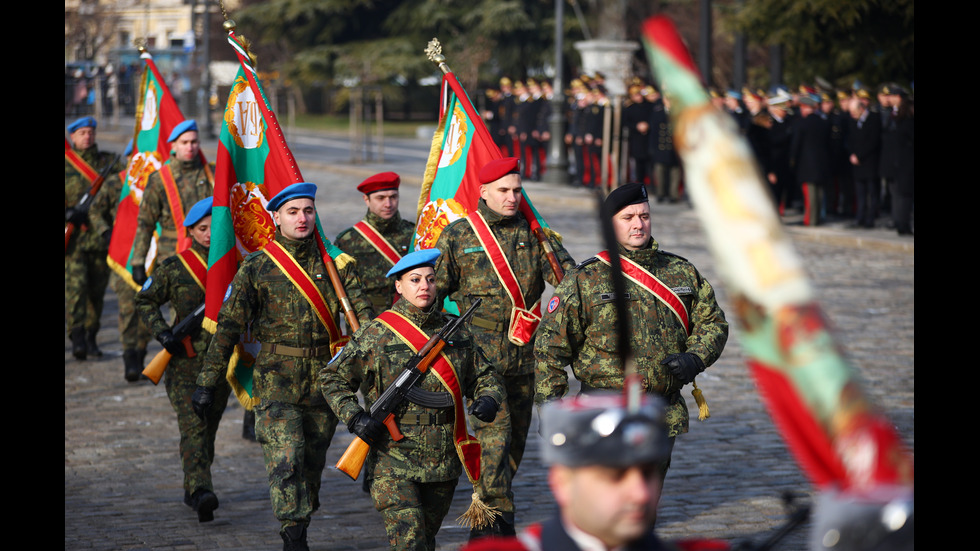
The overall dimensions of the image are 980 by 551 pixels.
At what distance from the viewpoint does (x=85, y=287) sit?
12.3 m

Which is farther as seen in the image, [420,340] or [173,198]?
[173,198]

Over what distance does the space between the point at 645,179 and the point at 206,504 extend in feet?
63.8

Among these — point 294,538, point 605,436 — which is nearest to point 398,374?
point 294,538

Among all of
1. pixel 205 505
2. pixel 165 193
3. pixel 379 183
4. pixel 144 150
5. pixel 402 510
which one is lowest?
pixel 205 505

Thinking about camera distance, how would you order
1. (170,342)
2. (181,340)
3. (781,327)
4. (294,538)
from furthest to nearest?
(181,340), (170,342), (294,538), (781,327)

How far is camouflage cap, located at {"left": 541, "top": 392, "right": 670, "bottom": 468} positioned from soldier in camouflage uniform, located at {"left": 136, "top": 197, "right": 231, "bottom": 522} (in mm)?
4829

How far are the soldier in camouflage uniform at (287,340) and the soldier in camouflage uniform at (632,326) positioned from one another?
4.05ft

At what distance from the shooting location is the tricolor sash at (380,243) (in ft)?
28.6

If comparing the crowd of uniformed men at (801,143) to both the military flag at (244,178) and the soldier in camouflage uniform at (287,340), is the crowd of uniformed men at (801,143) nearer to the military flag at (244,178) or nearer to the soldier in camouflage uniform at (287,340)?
the military flag at (244,178)

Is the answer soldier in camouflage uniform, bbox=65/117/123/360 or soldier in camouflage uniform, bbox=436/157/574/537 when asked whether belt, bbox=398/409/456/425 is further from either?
soldier in camouflage uniform, bbox=65/117/123/360

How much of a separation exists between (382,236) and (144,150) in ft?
13.6

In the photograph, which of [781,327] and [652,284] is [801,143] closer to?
[652,284]

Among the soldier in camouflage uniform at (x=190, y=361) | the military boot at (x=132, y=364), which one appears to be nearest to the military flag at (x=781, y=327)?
the soldier in camouflage uniform at (x=190, y=361)

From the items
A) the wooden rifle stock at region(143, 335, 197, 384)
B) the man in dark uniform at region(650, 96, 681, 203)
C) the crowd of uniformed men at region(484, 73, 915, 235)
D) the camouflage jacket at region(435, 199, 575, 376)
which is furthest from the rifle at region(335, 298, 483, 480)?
the man in dark uniform at region(650, 96, 681, 203)
